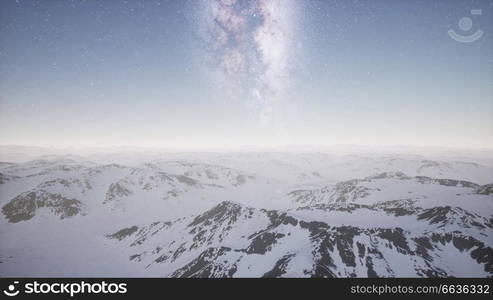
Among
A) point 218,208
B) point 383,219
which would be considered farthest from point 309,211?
point 218,208

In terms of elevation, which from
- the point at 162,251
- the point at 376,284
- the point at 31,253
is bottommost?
the point at 31,253

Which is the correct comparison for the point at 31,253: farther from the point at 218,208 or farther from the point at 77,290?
the point at 77,290

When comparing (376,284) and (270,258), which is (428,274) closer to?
(270,258)

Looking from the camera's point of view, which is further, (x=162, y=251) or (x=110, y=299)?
(x=162, y=251)

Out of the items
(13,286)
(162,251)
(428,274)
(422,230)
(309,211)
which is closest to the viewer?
(13,286)

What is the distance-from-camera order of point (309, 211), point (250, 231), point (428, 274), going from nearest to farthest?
1. point (428, 274)
2. point (250, 231)
3. point (309, 211)

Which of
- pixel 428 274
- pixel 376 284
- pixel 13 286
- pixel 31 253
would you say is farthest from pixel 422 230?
pixel 31 253

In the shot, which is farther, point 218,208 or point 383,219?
point 218,208

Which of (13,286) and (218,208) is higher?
(13,286)

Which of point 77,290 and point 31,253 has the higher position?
point 77,290
